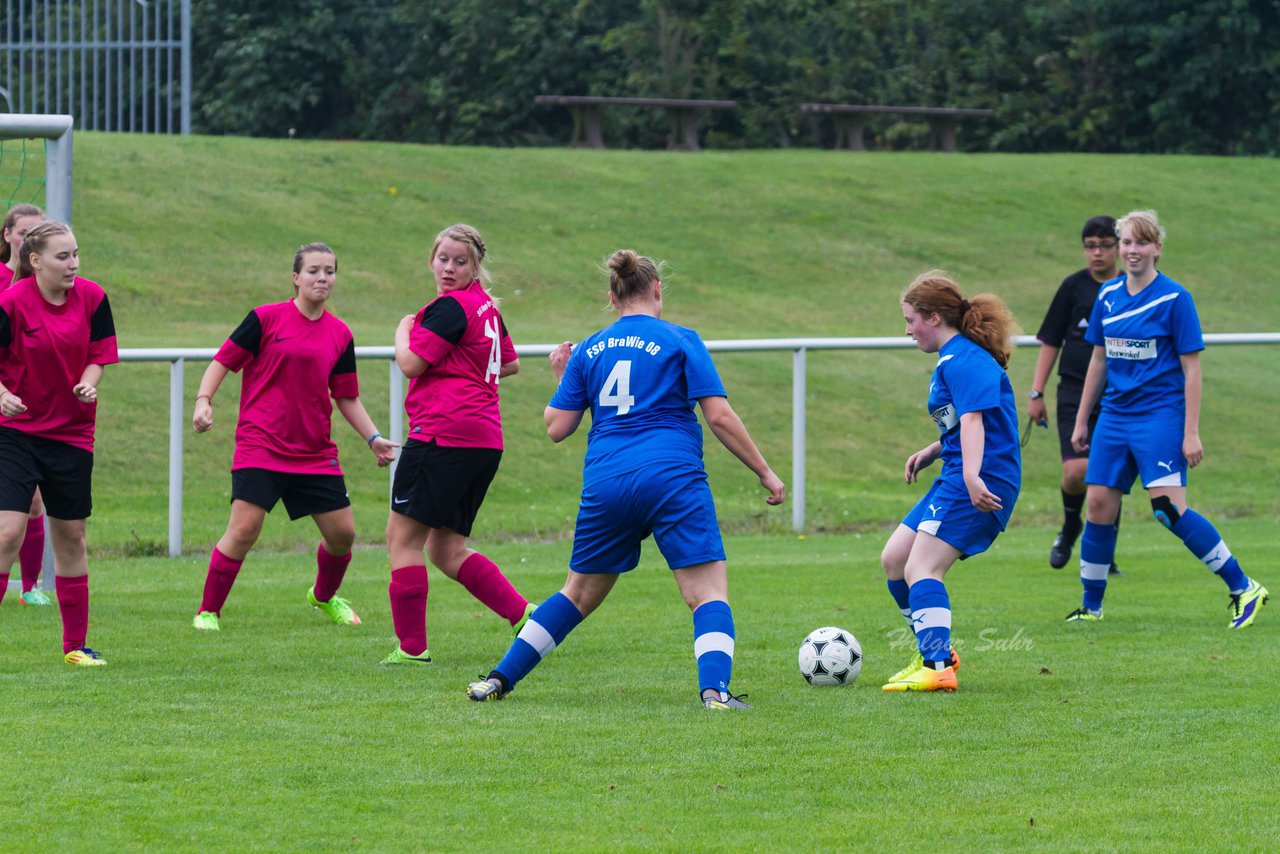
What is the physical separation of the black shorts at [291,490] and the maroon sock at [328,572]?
411 millimetres

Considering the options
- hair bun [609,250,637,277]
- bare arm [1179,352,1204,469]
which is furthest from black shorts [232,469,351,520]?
bare arm [1179,352,1204,469]

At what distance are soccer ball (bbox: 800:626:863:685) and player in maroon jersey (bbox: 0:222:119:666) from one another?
2.92 meters

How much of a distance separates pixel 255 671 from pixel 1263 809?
13.4 ft

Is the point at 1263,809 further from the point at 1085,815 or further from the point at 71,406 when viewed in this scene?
the point at 71,406

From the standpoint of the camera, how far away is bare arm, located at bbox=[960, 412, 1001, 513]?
6.69 m

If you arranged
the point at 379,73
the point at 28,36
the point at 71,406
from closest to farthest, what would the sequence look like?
the point at 71,406
the point at 28,36
the point at 379,73

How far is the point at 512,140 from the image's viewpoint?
1526 inches

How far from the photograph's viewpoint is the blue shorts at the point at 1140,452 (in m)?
8.67

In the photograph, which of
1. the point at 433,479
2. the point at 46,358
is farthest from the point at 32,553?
the point at 433,479

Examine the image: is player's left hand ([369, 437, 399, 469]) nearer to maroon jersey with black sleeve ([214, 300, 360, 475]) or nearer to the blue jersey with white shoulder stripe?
maroon jersey with black sleeve ([214, 300, 360, 475])

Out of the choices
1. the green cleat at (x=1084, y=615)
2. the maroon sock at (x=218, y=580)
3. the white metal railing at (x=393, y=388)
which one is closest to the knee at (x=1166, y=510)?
the green cleat at (x=1084, y=615)

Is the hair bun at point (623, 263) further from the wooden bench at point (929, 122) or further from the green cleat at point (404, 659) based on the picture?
the wooden bench at point (929, 122)

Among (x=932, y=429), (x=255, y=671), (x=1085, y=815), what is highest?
(x=1085, y=815)

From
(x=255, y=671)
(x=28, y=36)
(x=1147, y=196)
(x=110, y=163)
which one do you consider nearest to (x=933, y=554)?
(x=255, y=671)
